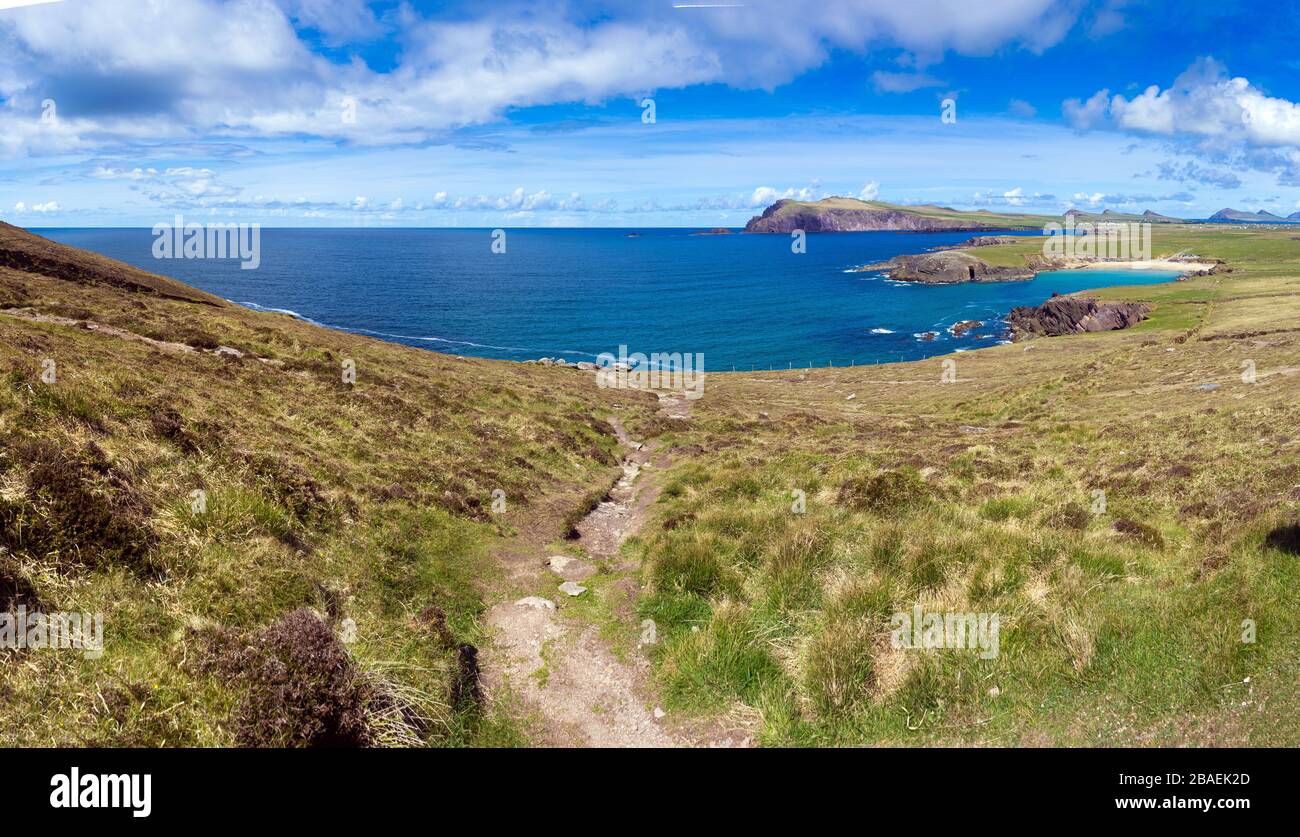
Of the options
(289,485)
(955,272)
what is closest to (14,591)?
(289,485)

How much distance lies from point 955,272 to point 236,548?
691 feet

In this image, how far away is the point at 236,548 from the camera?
372 inches

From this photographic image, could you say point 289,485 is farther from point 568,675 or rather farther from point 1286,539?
point 1286,539

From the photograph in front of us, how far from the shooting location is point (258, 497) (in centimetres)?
1103

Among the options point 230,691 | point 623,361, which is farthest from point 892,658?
point 623,361

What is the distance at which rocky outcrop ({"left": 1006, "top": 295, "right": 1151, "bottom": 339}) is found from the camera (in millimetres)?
96375

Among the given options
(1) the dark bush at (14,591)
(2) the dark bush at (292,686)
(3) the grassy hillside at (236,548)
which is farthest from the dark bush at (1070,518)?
(1) the dark bush at (14,591)

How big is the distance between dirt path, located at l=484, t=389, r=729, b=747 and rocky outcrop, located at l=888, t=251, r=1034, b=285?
651ft

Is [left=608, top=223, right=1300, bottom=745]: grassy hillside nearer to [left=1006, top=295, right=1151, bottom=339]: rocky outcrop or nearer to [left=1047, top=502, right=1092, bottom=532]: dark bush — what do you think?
[left=1047, top=502, right=1092, bottom=532]: dark bush

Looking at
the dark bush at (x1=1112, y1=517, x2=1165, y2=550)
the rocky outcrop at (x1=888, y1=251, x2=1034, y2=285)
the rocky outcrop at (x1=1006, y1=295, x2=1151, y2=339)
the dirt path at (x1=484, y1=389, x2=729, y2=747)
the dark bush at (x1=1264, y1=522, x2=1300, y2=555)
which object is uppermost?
the rocky outcrop at (x1=888, y1=251, x2=1034, y2=285)

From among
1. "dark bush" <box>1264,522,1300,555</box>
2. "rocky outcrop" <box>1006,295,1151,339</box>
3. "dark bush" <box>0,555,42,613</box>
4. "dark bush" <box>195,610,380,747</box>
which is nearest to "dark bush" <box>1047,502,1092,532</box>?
"dark bush" <box>1264,522,1300,555</box>

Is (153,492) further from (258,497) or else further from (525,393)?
(525,393)

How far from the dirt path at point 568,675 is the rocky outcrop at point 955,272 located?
19855 cm
